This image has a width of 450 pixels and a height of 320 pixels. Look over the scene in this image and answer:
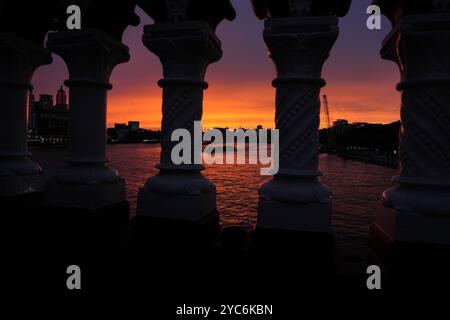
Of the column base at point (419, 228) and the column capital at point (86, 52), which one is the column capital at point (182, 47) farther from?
the column base at point (419, 228)

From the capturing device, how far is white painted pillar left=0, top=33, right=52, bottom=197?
3541 mm

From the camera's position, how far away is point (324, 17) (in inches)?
90.4

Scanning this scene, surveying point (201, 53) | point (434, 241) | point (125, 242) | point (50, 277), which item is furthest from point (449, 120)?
point (50, 277)

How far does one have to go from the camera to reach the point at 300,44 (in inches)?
91.8

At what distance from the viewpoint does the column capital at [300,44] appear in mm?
2307

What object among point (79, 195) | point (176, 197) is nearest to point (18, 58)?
point (79, 195)

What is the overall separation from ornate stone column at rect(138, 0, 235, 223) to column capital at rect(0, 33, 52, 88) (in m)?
1.84

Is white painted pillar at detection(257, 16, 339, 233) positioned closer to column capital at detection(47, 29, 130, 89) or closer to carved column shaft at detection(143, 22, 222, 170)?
carved column shaft at detection(143, 22, 222, 170)

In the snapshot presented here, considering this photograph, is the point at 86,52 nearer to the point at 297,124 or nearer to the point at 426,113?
the point at 297,124

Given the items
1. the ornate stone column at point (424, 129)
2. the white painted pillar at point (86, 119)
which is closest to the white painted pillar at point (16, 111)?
the white painted pillar at point (86, 119)

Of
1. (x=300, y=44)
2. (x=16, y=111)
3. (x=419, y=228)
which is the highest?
(x=300, y=44)

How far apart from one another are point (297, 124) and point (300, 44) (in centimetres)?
63

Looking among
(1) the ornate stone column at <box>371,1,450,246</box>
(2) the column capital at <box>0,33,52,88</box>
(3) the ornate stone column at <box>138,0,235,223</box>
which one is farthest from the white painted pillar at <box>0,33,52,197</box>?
(1) the ornate stone column at <box>371,1,450,246</box>

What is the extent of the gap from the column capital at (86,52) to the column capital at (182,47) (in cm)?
65
